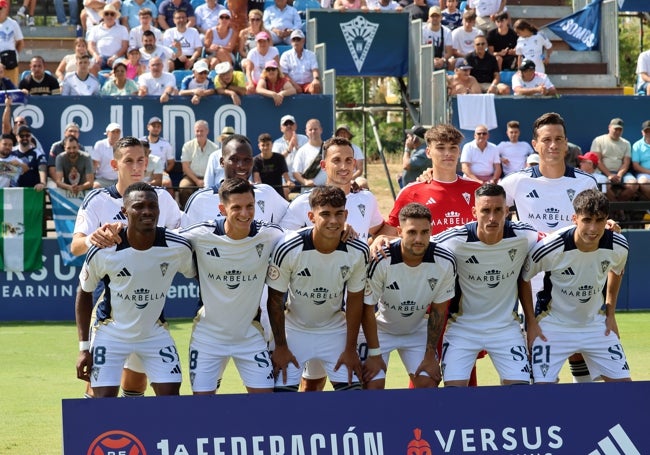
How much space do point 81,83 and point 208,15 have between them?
2.89 meters

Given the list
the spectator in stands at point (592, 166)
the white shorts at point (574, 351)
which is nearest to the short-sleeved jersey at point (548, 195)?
the white shorts at point (574, 351)

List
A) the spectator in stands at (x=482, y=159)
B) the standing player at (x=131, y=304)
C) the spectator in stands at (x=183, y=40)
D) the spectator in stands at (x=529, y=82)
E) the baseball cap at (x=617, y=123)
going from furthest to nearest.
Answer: the spectator in stands at (x=183, y=40), the spectator in stands at (x=529, y=82), the baseball cap at (x=617, y=123), the spectator in stands at (x=482, y=159), the standing player at (x=131, y=304)

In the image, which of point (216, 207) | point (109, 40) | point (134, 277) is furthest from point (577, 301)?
point (109, 40)

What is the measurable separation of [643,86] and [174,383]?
1403 cm

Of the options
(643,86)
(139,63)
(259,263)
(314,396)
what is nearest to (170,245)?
(259,263)

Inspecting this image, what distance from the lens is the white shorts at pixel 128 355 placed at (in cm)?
742

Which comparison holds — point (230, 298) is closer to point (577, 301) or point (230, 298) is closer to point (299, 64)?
point (577, 301)

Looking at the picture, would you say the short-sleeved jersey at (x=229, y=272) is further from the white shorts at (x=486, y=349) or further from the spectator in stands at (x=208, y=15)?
the spectator in stands at (x=208, y=15)

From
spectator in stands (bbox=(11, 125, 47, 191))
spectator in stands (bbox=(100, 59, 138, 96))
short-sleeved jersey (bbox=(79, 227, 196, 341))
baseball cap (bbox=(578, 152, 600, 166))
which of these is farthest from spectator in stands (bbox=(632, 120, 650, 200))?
short-sleeved jersey (bbox=(79, 227, 196, 341))

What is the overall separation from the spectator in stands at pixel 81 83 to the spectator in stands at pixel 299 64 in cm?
296

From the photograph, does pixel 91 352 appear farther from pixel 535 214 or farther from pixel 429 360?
pixel 535 214

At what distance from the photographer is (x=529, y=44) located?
62.9 feet

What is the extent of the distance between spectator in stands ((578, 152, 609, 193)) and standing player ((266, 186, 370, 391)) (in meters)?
9.26

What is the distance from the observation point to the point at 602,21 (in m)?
20.7
